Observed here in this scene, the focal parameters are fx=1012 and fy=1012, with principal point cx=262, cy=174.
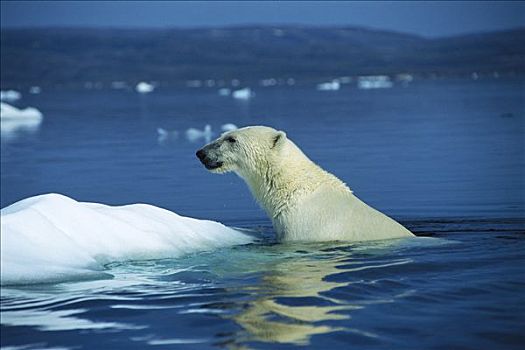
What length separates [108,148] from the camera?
21.1m

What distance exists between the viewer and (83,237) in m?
6.74

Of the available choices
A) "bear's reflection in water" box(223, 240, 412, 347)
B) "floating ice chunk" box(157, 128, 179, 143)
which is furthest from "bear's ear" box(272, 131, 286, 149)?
"floating ice chunk" box(157, 128, 179, 143)

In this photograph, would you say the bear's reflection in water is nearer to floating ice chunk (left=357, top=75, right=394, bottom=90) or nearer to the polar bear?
the polar bear

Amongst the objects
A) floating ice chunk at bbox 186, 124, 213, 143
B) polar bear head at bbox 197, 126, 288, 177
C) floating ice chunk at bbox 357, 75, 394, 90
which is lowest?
polar bear head at bbox 197, 126, 288, 177

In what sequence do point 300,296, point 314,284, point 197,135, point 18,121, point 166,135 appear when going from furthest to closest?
point 18,121, point 166,135, point 197,135, point 314,284, point 300,296

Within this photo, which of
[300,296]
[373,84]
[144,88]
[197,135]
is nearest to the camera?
[300,296]

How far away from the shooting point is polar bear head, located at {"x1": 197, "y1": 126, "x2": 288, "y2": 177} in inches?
322

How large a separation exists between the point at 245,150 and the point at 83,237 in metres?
1.92

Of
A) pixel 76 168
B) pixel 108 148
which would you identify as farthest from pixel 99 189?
pixel 108 148

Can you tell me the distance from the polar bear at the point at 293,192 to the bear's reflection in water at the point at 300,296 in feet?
0.87

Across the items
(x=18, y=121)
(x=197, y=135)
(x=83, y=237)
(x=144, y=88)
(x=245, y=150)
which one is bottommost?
(x=83, y=237)

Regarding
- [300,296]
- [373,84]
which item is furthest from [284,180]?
[373,84]

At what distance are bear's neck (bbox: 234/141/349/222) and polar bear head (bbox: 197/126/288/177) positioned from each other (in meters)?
0.03

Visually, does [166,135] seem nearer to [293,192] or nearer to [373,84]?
[293,192]
